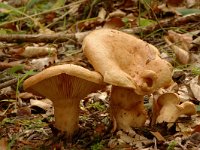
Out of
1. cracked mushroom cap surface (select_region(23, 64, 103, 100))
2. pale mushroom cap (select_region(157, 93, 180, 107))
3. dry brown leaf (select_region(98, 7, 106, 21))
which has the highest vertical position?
cracked mushroom cap surface (select_region(23, 64, 103, 100))

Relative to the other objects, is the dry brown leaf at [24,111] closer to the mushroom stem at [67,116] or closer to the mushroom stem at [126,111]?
the mushroom stem at [67,116]

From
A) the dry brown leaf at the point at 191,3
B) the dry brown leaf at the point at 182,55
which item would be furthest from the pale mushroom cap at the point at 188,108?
the dry brown leaf at the point at 191,3

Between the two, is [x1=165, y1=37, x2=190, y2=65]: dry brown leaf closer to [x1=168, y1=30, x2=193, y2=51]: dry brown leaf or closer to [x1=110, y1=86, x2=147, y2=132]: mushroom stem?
[x1=168, y1=30, x2=193, y2=51]: dry brown leaf

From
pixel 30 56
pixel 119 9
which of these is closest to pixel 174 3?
pixel 119 9

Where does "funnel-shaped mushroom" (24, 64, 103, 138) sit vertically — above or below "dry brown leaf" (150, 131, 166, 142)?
above

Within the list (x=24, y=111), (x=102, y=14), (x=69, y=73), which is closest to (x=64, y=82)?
(x=69, y=73)

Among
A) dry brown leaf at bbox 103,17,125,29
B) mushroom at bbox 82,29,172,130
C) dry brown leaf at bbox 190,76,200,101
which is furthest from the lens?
dry brown leaf at bbox 103,17,125,29

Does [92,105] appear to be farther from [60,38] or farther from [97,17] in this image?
[97,17]

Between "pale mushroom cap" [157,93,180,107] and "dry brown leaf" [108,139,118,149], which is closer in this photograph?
"dry brown leaf" [108,139,118,149]

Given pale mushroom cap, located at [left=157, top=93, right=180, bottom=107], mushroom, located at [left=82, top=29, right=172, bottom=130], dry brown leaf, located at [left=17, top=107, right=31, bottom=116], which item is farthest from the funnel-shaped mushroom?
dry brown leaf, located at [left=17, top=107, right=31, bottom=116]
